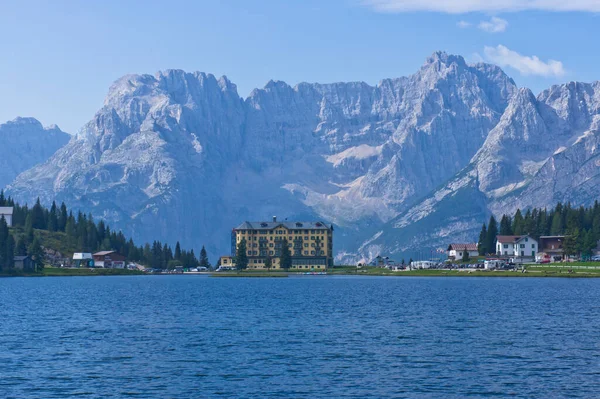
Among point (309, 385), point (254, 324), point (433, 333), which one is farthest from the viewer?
point (254, 324)

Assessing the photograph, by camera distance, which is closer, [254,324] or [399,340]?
[399,340]

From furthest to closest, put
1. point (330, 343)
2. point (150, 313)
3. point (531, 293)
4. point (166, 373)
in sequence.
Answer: point (531, 293) → point (150, 313) → point (330, 343) → point (166, 373)

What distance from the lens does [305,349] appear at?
305ft

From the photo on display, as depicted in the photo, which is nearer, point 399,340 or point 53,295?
point 399,340

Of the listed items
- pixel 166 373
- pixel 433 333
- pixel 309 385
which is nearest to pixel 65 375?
pixel 166 373

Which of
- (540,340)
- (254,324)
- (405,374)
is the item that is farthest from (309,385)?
(254,324)

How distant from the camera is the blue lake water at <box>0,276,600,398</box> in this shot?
2862 inches

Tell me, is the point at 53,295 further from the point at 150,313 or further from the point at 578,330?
the point at 578,330

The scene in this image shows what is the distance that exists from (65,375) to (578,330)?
2356 inches

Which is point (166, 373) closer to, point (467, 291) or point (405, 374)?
point (405, 374)

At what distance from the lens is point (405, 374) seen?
78.1 m

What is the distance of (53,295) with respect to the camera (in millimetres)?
184500

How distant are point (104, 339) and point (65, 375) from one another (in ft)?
76.7

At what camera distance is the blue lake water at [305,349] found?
72.7 meters
